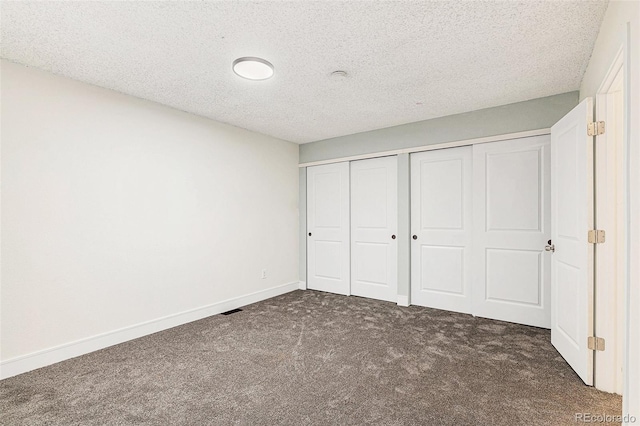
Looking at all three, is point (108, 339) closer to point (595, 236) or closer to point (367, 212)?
point (367, 212)

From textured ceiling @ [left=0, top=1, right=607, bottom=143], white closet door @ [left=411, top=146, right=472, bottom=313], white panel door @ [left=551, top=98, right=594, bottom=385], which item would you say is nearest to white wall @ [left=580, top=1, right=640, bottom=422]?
textured ceiling @ [left=0, top=1, right=607, bottom=143]

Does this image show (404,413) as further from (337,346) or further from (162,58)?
(162,58)

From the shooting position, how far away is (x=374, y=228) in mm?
4547

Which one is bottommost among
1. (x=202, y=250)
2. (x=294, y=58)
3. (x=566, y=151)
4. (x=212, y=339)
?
(x=212, y=339)

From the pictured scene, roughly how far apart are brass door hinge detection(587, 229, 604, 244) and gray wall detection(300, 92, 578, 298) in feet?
5.36

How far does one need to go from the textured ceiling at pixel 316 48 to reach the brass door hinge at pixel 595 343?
216 cm

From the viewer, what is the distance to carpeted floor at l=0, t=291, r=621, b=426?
1.88 meters

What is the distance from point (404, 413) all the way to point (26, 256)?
10.3 feet

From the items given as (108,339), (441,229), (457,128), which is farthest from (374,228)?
(108,339)

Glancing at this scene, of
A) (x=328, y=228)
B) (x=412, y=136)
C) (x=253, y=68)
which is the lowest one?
(x=328, y=228)

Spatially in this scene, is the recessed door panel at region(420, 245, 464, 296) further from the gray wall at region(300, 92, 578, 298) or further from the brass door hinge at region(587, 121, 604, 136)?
the brass door hinge at region(587, 121, 604, 136)

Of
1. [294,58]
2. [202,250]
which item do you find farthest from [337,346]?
[294,58]

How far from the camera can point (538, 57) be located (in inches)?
96.0

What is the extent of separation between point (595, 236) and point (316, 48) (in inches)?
96.3
